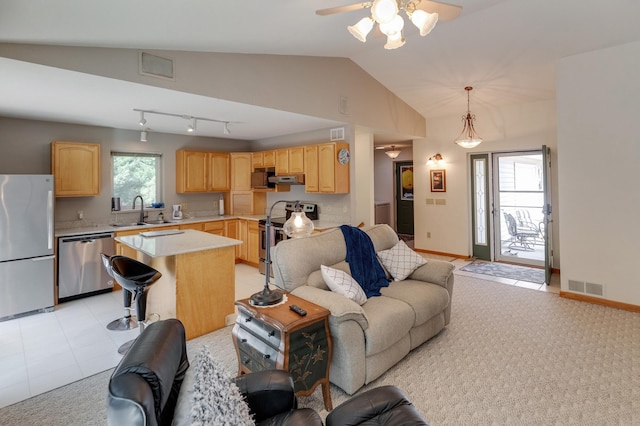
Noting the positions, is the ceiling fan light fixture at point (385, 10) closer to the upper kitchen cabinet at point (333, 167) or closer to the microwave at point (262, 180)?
the upper kitchen cabinet at point (333, 167)

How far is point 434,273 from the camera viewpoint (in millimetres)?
3285

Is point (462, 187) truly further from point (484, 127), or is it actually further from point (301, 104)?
point (301, 104)

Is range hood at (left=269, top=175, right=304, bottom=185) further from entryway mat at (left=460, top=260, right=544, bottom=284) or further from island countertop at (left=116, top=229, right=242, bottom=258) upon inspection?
entryway mat at (left=460, top=260, right=544, bottom=284)

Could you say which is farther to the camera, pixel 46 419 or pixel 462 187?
pixel 462 187

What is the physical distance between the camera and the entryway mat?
5234 mm

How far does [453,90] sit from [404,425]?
5417 millimetres

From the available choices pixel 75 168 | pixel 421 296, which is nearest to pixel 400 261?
pixel 421 296

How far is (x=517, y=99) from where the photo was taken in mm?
5574

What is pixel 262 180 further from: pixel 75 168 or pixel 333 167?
pixel 75 168

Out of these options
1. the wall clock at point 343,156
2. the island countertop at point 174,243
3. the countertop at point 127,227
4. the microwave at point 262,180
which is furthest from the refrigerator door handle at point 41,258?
the wall clock at point 343,156

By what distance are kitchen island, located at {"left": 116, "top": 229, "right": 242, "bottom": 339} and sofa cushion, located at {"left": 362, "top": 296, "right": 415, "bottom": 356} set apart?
1.66 m

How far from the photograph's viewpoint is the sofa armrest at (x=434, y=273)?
3.24 metres

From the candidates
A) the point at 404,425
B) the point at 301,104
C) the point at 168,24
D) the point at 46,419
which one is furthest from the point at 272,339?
the point at 301,104

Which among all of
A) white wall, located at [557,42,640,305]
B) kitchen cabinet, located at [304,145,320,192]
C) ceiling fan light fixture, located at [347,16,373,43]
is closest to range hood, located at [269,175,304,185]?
kitchen cabinet, located at [304,145,320,192]
